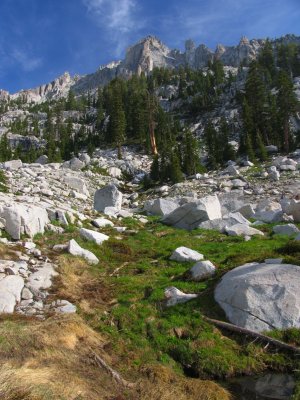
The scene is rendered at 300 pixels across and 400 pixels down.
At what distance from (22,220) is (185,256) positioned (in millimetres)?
7778

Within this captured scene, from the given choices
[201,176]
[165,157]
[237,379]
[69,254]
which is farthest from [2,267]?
[165,157]

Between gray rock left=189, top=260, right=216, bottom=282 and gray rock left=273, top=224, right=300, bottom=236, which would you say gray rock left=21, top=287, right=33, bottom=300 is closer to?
gray rock left=189, top=260, right=216, bottom=282

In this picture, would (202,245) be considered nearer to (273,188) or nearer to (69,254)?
(69,254)

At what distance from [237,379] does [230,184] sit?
30615mm

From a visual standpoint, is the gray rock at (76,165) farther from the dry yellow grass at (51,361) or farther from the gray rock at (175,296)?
the dry yellow grass at (51,361)

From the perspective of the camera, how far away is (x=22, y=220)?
56.6 feet

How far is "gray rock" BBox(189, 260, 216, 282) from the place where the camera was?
1430cm

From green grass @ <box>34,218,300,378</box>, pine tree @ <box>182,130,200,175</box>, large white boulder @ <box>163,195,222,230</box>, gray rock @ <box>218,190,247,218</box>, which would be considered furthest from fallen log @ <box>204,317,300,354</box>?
pine tree @ <box>182,130,200,175</box>

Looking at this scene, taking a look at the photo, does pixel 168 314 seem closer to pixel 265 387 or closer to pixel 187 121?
pixel 265 387

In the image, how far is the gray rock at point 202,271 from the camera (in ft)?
46.9

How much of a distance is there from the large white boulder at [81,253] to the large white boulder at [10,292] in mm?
4064

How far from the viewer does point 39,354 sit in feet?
28.5

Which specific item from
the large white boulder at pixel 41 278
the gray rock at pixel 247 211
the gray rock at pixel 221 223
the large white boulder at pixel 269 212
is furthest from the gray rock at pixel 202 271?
the gray rock at pixel 247 211

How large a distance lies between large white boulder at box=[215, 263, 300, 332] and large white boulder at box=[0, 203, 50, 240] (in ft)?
31.1
